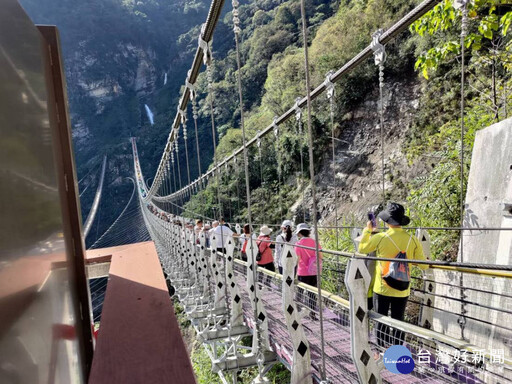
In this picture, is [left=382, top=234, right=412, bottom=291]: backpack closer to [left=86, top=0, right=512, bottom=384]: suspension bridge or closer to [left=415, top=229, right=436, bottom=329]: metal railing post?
[left=86, top=0, right=512, bottom=384]: suspension bridge

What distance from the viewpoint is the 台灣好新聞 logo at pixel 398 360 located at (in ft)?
3.56

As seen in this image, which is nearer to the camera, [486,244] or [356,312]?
[356,312]

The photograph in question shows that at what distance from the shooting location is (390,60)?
10.2 meters

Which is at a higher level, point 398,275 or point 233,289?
point 398,275

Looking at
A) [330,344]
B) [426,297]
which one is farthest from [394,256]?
[426,297]

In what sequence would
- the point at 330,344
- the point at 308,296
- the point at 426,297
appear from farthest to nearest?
the point at 426,297 < the point at 308,296 < the point at 330,344

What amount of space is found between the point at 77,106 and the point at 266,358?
46.6 meters

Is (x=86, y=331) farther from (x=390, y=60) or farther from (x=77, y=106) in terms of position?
(x=77, y=106)

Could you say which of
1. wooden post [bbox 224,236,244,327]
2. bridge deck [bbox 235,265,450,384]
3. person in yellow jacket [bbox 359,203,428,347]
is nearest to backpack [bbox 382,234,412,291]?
person in yellow jacket [bbox 359,203,428,347]

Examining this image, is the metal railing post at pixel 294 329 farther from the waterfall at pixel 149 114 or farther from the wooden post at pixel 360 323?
the waterfall at pixel 149 114

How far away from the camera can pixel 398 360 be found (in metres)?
1.09

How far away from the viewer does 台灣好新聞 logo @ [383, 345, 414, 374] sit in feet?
3.56

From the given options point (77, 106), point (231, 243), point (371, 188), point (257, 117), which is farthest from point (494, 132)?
point (77, 106)

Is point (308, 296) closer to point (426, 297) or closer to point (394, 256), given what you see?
point (394, 256)
